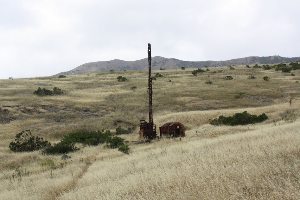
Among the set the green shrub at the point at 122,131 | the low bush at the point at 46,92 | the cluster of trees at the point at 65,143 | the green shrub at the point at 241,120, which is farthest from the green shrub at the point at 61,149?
the low bush at the point at 46,92

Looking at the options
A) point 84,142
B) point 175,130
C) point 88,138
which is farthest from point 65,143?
point 175,130

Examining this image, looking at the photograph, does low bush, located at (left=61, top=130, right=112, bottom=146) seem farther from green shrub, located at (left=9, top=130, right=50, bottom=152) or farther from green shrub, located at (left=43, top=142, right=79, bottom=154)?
green shrub, located at (left=9, top=130, right=50, bottom=152)

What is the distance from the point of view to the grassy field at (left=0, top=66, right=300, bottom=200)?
8.66 meters

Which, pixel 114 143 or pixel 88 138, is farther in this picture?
pixel 88 138

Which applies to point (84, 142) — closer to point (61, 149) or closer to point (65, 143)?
point (65, 143)

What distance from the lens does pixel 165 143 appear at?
25.7 metres

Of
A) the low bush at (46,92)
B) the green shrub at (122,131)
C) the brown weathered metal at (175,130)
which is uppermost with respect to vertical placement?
the low bush at (46,92)

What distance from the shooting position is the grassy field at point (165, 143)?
28.4 feet

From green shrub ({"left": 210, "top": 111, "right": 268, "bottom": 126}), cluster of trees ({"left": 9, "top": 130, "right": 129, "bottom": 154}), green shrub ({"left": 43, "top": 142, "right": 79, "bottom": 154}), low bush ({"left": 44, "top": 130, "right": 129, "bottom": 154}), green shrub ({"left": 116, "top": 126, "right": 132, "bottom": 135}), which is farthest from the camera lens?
green shrub ({"left": 116, "top": 126, "right": 132, "bottom": 135})

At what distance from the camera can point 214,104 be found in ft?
147

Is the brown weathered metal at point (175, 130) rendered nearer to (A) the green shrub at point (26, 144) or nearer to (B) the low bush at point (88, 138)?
(B) the low bush at point (88, 138)

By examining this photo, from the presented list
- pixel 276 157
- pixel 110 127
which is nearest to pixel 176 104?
pixel 110 127

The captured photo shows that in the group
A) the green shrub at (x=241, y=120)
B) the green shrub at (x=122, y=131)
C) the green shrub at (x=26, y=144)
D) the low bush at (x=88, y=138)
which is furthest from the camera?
the green shrub at (x=122, y=131)

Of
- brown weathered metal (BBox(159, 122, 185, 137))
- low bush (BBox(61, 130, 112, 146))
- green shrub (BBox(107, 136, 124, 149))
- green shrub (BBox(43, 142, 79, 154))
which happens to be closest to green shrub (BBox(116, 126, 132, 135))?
low bush (BBox(61, 130, 112, 146))
